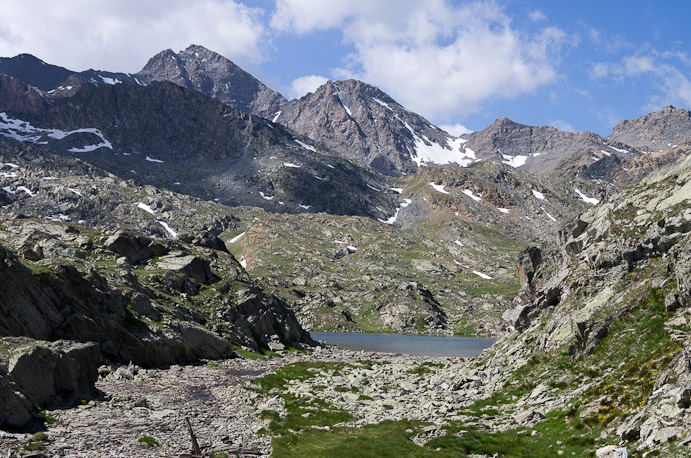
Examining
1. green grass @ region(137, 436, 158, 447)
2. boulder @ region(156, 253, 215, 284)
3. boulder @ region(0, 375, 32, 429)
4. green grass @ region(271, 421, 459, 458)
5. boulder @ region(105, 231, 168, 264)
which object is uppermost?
boulder @ region(105, 231, 168, 264)

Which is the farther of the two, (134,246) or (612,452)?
(134,246)

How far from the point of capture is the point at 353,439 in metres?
34.4

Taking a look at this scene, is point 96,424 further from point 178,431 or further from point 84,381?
point 84,381

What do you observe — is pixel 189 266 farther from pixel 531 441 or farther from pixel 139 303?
pixel 531 441

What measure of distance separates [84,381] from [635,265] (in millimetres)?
48493

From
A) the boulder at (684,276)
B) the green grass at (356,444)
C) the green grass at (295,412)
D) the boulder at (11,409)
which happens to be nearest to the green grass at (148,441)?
the boulder at (11,409)

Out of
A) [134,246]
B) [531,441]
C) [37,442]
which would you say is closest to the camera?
[531,441]

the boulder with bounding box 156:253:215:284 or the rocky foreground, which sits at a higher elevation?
the boulder with bounding box 156:253:215:284

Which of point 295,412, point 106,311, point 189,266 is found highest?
point 189,266

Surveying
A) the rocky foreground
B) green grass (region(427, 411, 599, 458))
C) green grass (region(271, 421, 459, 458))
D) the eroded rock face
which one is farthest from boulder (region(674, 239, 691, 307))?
the eroded rock face

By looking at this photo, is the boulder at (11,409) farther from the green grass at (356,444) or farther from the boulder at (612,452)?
the boulder at (612,452)

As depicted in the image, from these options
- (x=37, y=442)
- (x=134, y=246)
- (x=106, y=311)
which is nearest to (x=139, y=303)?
(x=106, y=311)

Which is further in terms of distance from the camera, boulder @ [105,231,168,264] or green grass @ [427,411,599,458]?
boulder @ [105,231,168,264]

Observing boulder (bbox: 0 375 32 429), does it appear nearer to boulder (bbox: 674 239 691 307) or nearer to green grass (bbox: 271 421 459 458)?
green grass (bbox: 271 421 459 458)
